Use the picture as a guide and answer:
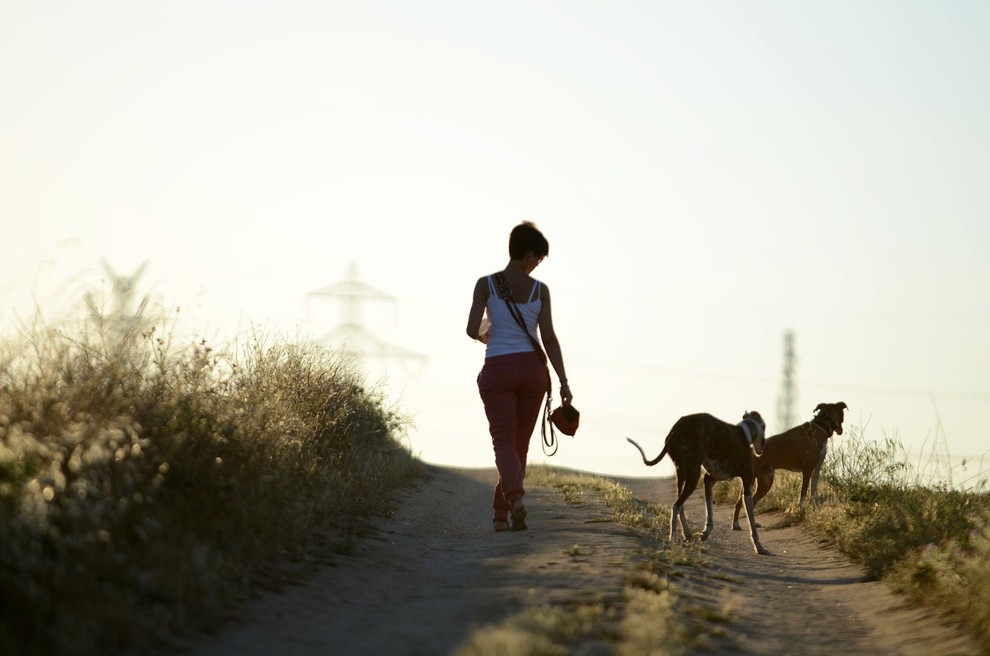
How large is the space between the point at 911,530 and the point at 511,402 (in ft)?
12.6

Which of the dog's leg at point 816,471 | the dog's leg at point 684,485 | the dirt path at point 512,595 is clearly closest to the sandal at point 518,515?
the dirt path at point 512,595

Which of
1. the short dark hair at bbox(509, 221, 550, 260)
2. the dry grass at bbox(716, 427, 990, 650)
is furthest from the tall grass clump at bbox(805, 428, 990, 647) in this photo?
the short dark hair at bbox(509, 221, 550, 260)

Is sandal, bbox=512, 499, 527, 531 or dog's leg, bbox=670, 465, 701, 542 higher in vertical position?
dog's leg, bbox=670, 465, 701, 542

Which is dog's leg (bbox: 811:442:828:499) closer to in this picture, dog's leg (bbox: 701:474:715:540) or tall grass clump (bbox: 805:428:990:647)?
tall grass clump (bbox: 805:428:990:647)

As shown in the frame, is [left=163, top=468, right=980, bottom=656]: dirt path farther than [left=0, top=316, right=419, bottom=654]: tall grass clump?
Yes

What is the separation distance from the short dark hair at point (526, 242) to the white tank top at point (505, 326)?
356mm

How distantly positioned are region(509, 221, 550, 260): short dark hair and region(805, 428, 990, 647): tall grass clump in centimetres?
400

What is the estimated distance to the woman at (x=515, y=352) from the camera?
412 inches

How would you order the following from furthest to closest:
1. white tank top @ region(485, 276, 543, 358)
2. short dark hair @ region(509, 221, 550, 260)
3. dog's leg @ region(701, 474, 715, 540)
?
dog's leg @ region(701, 474, 715, 540) → short dark hair @ region(509, 221, 550, 260) → white tank top @ region(485, 276, 543, 358)

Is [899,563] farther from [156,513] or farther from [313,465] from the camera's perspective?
[156,513]

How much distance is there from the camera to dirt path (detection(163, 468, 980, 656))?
20.8 feet

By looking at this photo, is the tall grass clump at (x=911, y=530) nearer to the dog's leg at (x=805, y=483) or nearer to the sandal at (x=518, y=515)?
the dog's leg at (x=805, y=483)

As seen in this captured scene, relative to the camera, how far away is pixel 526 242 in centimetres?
1068

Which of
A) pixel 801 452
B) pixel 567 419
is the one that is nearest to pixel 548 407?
pixel 567 419
